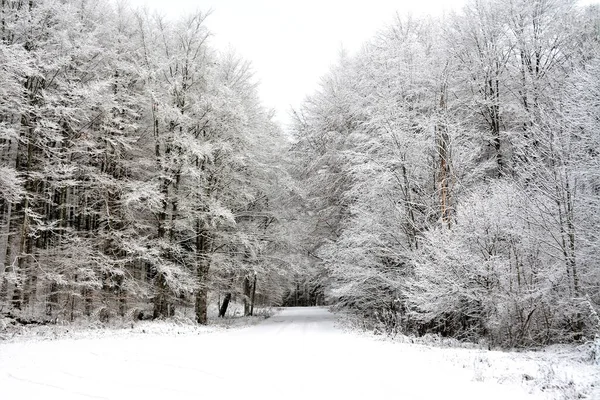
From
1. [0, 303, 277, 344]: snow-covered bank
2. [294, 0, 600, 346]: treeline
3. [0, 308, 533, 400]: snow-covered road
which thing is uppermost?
[294, 0, 600, 346]: treeline

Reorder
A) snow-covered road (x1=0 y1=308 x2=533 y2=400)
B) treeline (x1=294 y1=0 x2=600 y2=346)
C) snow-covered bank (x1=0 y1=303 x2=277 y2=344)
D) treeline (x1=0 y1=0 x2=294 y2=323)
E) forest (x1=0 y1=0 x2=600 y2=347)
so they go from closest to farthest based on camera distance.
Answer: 1. snow-covered road (x1=0 y1=308 x2=533 y2=400)
2. treeline (x1=294 y1=0 x2=600 y2=346)
3. forest (x1=0 y1=0 x2=600 y2=347)
4. snow-covered bank (x1=0 y1=303 x2=277 y2=344)
5. treeline (x1=0 y1=0 x2=294 y2=323)

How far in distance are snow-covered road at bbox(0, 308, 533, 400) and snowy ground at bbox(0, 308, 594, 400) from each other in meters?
0.01

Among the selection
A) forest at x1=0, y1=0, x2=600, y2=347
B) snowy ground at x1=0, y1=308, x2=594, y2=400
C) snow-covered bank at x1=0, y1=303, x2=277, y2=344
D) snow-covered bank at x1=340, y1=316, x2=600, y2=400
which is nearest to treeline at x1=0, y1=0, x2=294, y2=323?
forest at x1=0, y1=0, x2=600, y2=347

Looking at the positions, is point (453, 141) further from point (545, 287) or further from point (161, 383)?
point (161, 383)

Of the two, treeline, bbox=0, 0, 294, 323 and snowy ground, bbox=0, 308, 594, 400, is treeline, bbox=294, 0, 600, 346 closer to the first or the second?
snowy ground, bbox=0, 308, 594, 400

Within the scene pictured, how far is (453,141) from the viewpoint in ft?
48.3

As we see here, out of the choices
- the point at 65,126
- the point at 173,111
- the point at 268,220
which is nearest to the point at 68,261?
the point at 65,126

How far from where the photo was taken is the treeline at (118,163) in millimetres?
13242

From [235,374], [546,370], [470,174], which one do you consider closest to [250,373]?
[235,374]

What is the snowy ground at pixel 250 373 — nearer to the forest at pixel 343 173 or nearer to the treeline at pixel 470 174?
the treeline at pixel 470 174

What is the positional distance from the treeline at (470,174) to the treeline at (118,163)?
497 centimetres

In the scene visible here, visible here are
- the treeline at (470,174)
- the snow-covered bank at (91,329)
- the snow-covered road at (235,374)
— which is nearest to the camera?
the snow-covered road at (235,374)

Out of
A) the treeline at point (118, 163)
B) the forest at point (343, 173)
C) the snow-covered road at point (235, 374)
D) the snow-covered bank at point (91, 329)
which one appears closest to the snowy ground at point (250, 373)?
the snow-covered road at point (235, 374)

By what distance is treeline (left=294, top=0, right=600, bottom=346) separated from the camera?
10.5 metres
